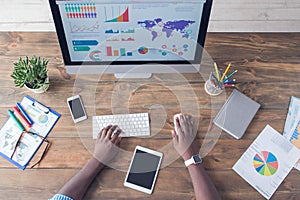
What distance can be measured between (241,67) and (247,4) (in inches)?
34.6

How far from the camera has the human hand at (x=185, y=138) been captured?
127cm

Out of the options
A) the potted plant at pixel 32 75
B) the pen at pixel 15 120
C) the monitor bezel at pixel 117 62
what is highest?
the monitor bezel at pixel 117 62

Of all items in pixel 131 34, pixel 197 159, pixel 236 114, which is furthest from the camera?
pixel 236 114

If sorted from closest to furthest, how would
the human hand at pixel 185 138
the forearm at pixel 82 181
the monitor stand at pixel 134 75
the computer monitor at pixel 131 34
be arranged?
the computer monitor at pixel 131 34 < the forearm at pixel 82 181 < the human hand at pixel 185 138 < the monitor stand at pixel 134 75

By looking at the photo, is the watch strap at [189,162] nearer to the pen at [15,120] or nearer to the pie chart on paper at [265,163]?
the pie chart on paper at [265,163]

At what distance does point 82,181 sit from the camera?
1.19m

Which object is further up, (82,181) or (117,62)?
(117,62)

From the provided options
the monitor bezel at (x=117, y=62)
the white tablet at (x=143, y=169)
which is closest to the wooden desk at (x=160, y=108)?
the white tablet at (x=143, y=169)

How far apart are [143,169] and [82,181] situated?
0.23 metres

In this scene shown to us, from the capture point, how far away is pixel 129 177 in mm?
1224

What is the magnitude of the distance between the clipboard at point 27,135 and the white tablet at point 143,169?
0.37 meters

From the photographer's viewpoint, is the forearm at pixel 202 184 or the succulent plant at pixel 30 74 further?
the succulent plant at pixel 30 74

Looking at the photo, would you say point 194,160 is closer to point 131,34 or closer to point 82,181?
point 82,181

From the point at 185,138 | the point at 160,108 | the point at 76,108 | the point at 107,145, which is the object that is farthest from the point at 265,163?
the point at 76,108
